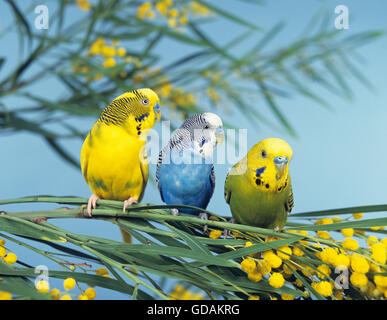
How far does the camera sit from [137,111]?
0.46 metres

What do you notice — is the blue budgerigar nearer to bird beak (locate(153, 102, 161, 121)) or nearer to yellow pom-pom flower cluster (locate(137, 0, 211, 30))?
bird beak (locate(153, 102, 161, 121))

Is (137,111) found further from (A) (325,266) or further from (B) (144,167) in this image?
(A) (325,266)

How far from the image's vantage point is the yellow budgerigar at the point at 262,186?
1.43 feet

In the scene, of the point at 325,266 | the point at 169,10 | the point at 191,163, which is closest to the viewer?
the point at 325,266

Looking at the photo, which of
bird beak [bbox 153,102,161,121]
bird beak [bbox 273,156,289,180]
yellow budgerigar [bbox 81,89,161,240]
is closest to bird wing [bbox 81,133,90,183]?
yellow budgerigar [bbox 81,89,161,240]

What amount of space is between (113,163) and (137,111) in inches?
2.9

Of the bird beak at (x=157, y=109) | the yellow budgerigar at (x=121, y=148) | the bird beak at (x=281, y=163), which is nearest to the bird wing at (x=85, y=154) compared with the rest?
the yellow budgerigar at (x=121, y=148)

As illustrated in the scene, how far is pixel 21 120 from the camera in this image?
0.69m

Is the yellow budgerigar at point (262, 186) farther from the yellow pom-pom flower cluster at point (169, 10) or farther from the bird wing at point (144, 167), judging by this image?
the yellow pom-pom flower cluster at point (169, 10)

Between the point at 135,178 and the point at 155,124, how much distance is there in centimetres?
8

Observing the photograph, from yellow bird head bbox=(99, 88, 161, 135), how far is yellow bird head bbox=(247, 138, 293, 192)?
12 cm

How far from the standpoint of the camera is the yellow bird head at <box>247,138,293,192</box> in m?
0.43

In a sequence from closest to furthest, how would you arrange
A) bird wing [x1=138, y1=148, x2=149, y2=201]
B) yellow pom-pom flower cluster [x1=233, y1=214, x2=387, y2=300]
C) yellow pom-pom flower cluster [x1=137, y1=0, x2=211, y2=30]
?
yellow pom-pom flower cluster [x1=233, y1=214, x2=387, y2=300] → bird wing [x1=138, y1=148, x2=149, y2=201] → yellow pom-pom flower cluster [x1=137, y1=0, x2=211, y2=30]

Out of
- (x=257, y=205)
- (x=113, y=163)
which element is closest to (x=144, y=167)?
(x=113, y=163)
